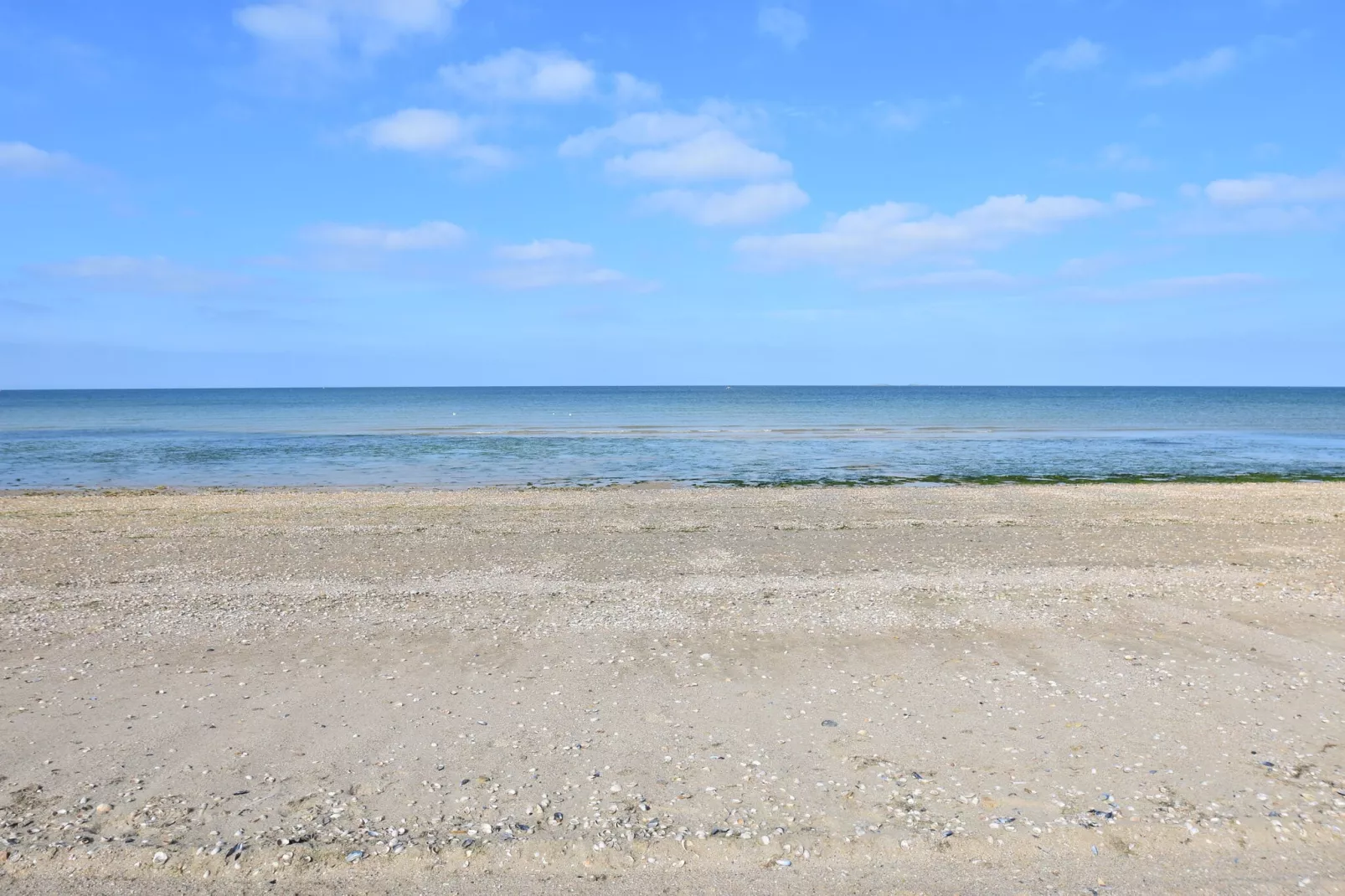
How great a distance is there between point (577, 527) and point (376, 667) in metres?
9.26

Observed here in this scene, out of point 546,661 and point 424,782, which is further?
point 546,661

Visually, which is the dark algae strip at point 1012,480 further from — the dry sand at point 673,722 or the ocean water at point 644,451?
the dry sand at point 673,722

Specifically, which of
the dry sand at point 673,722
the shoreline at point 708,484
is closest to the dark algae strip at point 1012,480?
the shoreline at point 708,484

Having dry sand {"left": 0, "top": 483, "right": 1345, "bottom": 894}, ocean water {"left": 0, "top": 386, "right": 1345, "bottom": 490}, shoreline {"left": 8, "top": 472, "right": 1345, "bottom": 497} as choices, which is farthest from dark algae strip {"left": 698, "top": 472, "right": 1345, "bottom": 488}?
dry sand {"left": 0, "top": 483, "right": 1345, "bottom": 894}

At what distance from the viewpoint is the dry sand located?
205 inches

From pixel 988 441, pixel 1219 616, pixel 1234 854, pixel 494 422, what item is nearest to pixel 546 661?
pixel 1234 854

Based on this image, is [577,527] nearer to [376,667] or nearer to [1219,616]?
[376,667]

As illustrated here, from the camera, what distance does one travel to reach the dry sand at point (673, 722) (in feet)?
17.1

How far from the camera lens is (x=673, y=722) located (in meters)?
7.25

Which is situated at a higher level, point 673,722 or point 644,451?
point 644,451

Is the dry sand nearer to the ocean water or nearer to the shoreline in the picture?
the shoreline

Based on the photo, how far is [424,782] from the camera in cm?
615

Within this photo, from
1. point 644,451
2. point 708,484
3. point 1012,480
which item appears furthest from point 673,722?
point 644,451

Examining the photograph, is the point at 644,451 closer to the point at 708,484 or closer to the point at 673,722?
the point at 708,484
